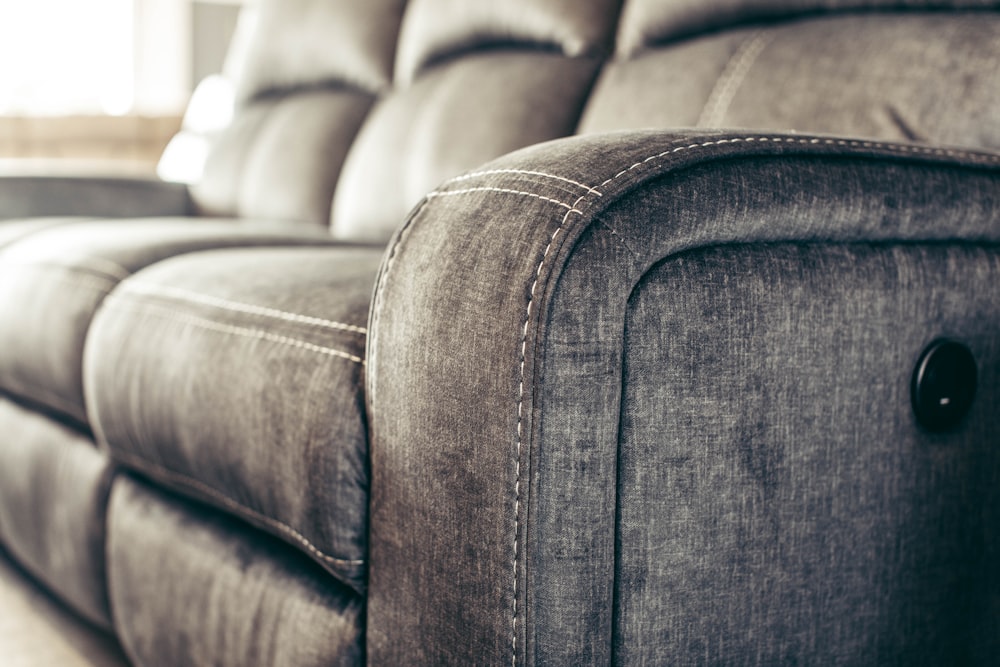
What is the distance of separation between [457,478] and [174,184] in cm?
162

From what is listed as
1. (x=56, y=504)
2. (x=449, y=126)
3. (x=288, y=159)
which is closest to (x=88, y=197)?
(x=288, y=159)

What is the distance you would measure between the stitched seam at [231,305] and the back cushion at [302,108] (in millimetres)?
792

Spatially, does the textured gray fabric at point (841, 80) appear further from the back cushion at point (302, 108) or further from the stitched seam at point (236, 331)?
the back cushion at point (302, 108)

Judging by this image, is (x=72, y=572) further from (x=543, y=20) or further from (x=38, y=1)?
(x=38, y=1)

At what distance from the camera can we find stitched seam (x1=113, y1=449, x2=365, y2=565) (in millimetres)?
674

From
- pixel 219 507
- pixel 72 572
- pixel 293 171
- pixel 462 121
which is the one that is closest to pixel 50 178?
pixel 293 171

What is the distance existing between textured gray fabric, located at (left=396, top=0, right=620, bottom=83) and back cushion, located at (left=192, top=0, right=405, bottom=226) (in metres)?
0.07

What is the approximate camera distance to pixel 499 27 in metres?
1.50

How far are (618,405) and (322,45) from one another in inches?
59.5

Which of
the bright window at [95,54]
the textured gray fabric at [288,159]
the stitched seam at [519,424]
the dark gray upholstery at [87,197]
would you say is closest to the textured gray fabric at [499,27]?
the textured gray fabric at [288,159]

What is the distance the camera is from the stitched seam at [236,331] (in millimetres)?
687

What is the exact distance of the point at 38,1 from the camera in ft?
16.3

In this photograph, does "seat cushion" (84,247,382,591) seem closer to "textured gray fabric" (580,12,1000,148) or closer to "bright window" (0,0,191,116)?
"textured gray fabric" (580,12,1000,148)

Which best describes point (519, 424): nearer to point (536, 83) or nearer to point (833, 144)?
point (833, 144)
